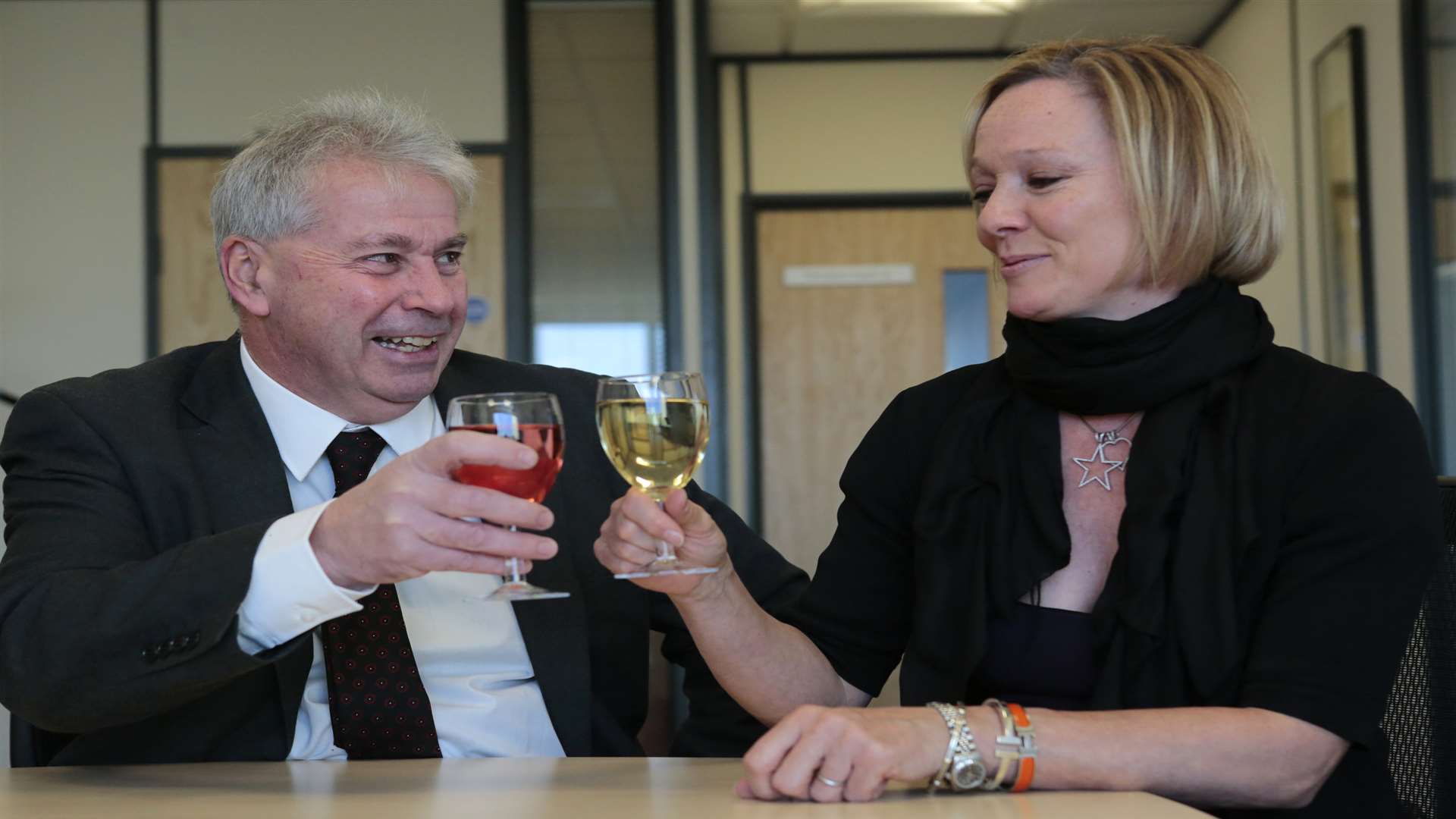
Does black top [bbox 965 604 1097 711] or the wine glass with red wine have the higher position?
the wine glass with red wine

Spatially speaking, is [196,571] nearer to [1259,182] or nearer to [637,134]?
[1259,182]

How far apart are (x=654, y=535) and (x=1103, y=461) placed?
629mm

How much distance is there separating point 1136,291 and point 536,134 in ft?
11.8

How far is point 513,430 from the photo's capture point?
1.24m

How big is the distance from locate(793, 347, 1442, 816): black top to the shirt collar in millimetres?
641

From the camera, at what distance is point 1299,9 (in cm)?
551

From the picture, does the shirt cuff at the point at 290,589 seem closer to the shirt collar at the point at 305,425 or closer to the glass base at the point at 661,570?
the glass base at the point at 661,570

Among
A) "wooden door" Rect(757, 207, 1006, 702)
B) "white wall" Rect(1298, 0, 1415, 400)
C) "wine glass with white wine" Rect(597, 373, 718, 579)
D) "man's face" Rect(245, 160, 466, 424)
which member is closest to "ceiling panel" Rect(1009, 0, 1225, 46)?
"wooden door" Rect(757, 207, 1006, 702)

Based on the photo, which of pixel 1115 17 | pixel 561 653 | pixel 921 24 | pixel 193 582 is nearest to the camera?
pixel 193 582

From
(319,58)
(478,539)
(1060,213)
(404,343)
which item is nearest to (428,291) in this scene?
(404,343)

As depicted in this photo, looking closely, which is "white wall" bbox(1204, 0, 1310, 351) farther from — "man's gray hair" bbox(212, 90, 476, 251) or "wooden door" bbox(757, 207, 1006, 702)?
"man's gray hair" bbox(212, 90, 476, 251)

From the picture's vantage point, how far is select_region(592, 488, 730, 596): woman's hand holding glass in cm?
133

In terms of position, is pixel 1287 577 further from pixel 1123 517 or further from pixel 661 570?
pixel 661 570

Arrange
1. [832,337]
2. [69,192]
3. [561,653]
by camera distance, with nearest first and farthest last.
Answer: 1. [561,653]
2. [69,192]
3. [832,337]
